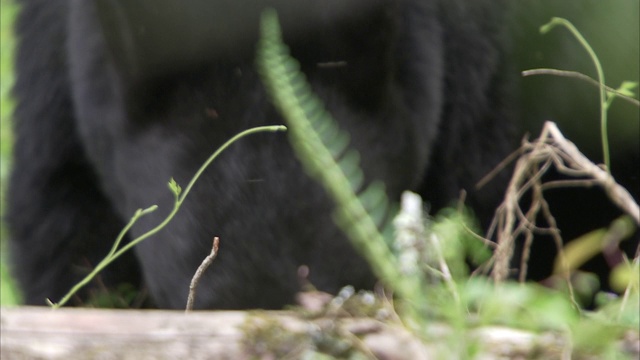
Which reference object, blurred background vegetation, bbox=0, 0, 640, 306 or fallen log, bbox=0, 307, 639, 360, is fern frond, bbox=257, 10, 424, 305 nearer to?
fallen log, bbox=0, 307, 639, 360

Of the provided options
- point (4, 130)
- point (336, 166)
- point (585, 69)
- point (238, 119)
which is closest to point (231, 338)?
point (336, 166)

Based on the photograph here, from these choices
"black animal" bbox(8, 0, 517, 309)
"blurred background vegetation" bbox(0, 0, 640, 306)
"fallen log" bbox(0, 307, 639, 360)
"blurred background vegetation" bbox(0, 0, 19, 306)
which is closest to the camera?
"fallen log" bbox(0, 307, 639, 360)

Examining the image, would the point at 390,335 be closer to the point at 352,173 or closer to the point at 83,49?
the point at 352,173

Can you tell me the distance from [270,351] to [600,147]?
2.02 metres

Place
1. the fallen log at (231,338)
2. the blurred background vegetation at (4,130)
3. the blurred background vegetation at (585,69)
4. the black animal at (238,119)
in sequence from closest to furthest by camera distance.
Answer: the fallen log at (231,338) < the black animal at (238,119) < the blurred background vegetation at (585,69) < the blurred background vegetation at (4,130)

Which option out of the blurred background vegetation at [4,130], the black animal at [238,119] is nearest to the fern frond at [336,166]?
the black animal at [238,119]

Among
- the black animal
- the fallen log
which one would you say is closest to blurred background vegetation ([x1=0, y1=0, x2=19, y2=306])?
the black animal

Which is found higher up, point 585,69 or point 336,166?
point 336,166

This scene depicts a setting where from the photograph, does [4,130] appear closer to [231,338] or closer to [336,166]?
[336,166]

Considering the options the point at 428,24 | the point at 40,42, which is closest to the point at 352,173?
the point at 428,24

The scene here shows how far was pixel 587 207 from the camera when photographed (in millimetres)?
2977

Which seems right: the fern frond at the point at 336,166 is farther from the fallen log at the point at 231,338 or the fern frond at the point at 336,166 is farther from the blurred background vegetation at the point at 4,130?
the blurred background vegetation at the point at 4,130

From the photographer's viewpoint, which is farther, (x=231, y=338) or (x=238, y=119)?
(x=238, y=119)

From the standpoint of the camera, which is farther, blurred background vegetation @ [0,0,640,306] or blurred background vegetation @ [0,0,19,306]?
blurred background vegetation @ [0,0,19,306]
